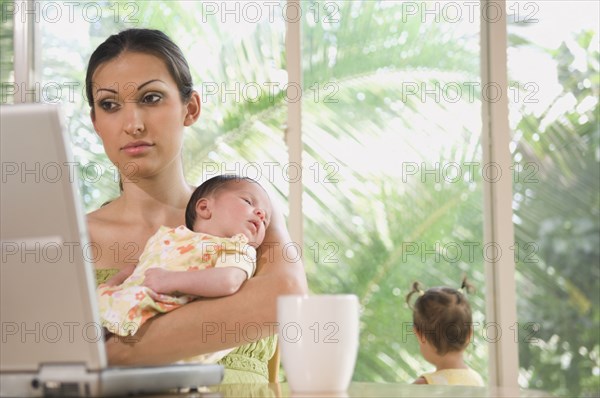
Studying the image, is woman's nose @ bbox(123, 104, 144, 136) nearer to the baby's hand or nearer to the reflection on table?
the baby's hand

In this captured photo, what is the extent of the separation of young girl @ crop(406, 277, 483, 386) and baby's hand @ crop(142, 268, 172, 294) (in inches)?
57.6

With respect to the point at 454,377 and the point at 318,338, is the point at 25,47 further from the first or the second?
the point at 318,338

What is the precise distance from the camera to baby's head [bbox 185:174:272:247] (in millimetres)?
1898

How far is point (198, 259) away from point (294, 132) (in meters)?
1.47

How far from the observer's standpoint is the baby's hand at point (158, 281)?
1.68m

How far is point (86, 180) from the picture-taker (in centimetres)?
349

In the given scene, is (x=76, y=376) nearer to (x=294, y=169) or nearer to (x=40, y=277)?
(x=40, y=277)

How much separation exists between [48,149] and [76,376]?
0.79 ft

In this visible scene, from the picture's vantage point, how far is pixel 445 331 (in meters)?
3.00

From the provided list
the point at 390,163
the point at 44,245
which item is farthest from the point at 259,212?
the point at 390,163

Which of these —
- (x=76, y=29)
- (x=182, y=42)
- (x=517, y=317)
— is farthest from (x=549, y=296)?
(x=76, y=29)

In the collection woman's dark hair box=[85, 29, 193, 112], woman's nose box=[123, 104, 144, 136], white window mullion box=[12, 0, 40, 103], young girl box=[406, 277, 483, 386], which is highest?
white window mullion box=[12, 0, 40, 103]

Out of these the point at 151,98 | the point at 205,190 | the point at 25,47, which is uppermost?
the point at 25,47

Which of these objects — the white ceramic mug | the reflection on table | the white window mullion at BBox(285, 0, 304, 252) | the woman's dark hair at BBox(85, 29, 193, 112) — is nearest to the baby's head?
the woman's dark hair at BBox(85, 29, 193, 112)
